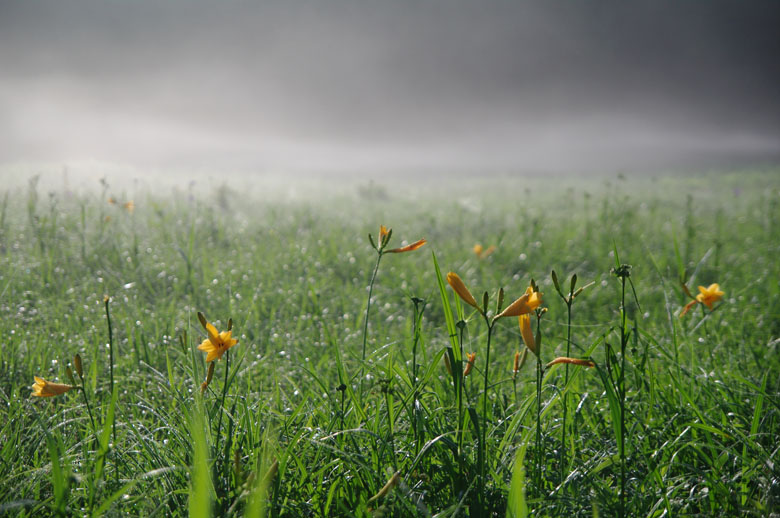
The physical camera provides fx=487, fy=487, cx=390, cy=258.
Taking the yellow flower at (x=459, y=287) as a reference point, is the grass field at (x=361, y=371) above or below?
below

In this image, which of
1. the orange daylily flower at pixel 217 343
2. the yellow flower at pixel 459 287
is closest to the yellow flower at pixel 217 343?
the orange daylily flower at pixel 217 343

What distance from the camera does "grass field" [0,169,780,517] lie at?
41.9 inches

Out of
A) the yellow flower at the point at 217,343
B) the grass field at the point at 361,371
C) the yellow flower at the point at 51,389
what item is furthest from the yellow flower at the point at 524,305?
the yellow flower at the point at 51,389

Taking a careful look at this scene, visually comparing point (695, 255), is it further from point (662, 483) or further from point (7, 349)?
point (7, 349)

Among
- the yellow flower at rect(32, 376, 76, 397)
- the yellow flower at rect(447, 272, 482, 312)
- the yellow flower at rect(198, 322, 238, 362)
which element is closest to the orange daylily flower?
the yellow flower at rect(198, 322, 238, 362)

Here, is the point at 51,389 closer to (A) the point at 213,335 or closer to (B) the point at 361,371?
(A) the point at 213,335

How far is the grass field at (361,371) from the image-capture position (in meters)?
1.06

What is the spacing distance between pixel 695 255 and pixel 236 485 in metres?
4.09

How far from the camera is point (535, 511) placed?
107cm

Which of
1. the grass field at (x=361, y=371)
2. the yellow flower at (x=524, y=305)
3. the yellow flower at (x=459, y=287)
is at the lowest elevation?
the grass field at (x=361, y=371)

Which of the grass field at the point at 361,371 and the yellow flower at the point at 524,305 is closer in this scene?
the yellow flower at the point at 524,305

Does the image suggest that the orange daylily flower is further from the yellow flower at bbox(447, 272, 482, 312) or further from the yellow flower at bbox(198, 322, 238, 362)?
the yellow flower at bbox(447, 272, 482, 312)

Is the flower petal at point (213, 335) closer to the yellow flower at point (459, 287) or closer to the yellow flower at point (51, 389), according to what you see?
the yellow flower at point (51, 389)

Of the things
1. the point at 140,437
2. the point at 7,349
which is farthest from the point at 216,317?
the point at 140,437
